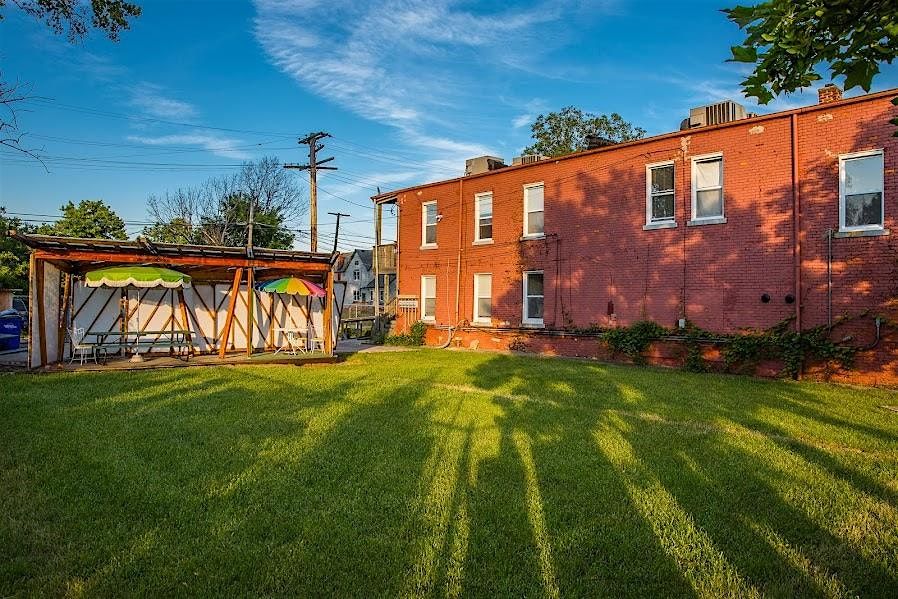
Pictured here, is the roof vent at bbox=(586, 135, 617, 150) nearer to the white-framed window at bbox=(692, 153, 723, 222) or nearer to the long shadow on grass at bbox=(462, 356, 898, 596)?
the white-framed window at bbox=(692, 153, 723, 222)

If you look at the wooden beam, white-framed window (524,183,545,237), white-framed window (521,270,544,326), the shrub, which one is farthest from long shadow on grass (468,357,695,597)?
white-framed window (524,183,545,237)

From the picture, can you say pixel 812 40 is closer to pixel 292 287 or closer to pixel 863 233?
pixel 863 233

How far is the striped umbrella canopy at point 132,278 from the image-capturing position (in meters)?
12.0

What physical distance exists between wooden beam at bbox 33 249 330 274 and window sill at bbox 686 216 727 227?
32.3 feet

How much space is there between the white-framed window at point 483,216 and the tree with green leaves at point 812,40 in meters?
15.7

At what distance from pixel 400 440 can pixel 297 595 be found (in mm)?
3240

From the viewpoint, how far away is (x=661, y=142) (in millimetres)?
14430

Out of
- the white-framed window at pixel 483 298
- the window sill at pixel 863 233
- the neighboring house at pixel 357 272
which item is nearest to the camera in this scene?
the window sill at pixel 863 233

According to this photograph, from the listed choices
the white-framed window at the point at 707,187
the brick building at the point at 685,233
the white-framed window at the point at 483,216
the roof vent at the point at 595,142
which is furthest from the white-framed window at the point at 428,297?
the white-framed window at the point at 707,187

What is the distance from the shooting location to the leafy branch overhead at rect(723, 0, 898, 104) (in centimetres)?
284

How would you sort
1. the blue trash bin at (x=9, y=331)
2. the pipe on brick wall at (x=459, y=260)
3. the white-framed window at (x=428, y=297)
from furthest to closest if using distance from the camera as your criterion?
the white-framed window at (x=428, y=297) < the pipe on brick wall at (x=459, y=260) < the blue trash bin at (x=9, y=331)

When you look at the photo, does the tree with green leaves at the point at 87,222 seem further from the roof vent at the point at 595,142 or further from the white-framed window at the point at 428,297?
the roof vent at the point at 595,142

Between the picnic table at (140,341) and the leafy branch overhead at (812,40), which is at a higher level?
the leafy branch overhead at (812,40)

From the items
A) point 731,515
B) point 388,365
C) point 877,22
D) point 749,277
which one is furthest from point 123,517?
point 749,277
